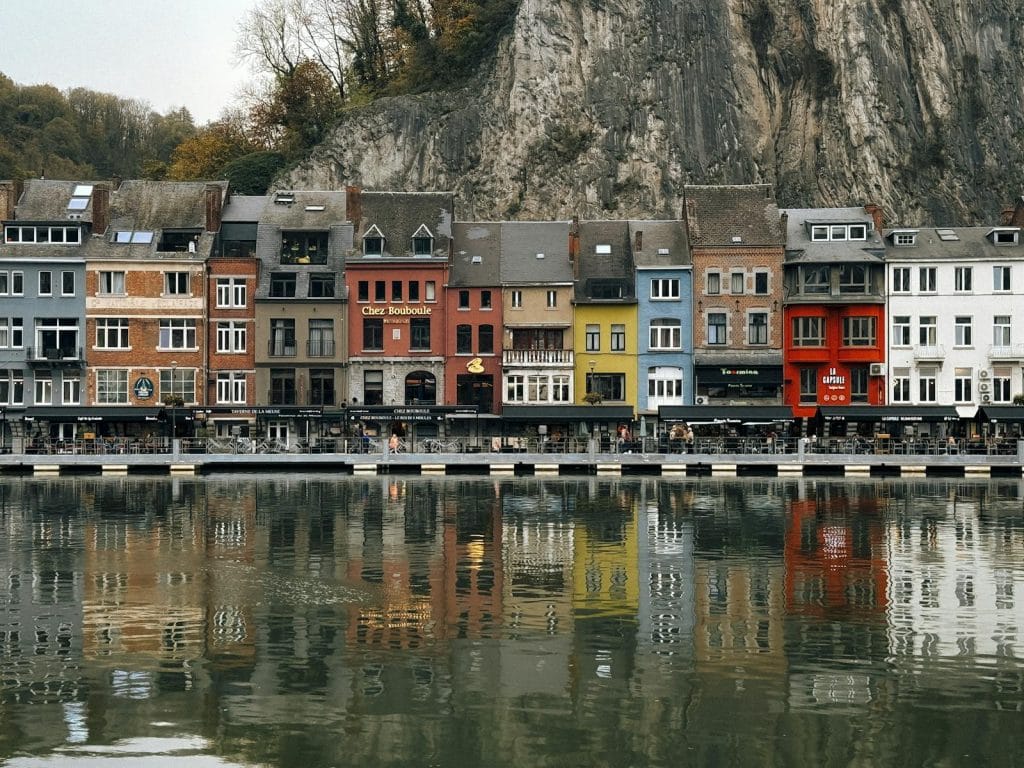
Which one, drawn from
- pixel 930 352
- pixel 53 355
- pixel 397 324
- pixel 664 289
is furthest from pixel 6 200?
pixel 930 352

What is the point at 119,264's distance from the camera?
73.9 m

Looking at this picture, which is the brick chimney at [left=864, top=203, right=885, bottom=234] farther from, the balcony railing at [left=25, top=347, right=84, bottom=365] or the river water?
the balcony railing at [left=25, top=347, right=84, bottom=365]

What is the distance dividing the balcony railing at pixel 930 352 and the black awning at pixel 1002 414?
464 cm

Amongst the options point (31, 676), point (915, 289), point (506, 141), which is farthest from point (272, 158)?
point (31, 676)

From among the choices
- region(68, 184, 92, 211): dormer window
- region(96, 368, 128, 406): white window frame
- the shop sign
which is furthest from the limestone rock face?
region(96, 368, 128, 406): white window frame

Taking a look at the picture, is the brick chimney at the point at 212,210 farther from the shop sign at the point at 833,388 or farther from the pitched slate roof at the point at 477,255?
the shop sign at the point at 833,388

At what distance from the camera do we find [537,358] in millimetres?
73812

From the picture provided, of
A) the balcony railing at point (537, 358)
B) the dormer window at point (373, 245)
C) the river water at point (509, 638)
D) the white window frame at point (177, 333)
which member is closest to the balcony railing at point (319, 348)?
the dormer window at point (373, 245)

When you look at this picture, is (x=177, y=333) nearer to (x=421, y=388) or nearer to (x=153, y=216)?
(x=153, y=216)

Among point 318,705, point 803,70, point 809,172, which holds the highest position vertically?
point 803,70

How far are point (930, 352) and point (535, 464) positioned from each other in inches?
926

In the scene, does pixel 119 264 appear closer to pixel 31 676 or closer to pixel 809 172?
pixel 809 172

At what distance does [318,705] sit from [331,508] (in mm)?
28280

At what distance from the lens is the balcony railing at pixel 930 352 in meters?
72.8
